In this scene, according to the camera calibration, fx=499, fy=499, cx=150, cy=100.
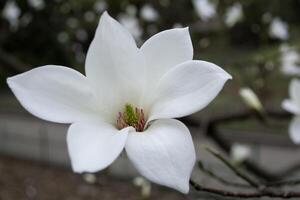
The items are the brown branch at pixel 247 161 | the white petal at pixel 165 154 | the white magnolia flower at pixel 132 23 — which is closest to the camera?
the white petal at pixel 165 154

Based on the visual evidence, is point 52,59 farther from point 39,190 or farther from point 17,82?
point 17,82

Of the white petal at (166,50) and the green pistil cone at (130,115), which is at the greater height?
the white petal at (166,50)

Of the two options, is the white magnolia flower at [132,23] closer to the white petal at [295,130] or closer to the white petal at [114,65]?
the white petal at [295,130]

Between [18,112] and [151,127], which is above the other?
[151,127]

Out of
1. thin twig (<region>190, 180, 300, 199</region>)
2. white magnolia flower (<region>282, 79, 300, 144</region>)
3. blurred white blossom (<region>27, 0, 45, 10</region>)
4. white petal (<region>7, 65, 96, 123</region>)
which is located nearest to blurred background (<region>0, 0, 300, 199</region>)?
blurred white blossom (<region>27, 0, 45, 10</region>)

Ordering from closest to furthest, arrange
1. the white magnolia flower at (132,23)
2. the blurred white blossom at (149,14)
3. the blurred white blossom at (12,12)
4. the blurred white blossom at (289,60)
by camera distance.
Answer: the blurred white blossom at (289,60)
the blurred white blossom at (149,14)
the white magnolia flower at (132,23)
the blurred white blossom at (12,12)

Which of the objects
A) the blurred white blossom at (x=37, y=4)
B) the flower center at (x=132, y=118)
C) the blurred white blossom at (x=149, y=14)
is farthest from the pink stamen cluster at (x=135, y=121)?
the blurred white blossom at (x=37, y=4)

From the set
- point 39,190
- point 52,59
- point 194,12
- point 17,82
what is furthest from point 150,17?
point 52,59
